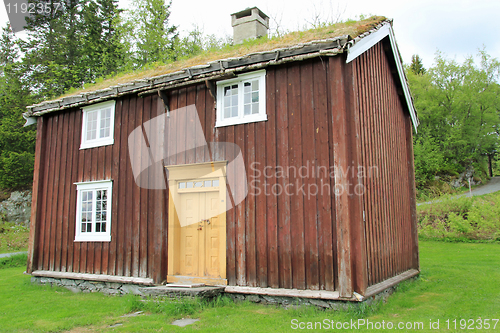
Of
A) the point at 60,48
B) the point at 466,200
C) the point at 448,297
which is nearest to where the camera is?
the point at 448,297

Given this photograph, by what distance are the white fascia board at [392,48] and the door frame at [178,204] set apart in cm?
355

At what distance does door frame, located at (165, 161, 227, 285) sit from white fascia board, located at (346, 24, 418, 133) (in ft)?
11.7

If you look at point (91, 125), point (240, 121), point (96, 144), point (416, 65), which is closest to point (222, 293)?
point (240, 121)

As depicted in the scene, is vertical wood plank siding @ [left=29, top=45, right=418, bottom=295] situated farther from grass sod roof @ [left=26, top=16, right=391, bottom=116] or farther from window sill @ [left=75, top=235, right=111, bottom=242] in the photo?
grass sod roof @ [left=26, top=16, right=391, bottom=116]

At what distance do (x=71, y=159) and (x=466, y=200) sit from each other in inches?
707

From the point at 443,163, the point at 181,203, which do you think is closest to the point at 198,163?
the point at 181,203

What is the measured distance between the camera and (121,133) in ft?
33.3

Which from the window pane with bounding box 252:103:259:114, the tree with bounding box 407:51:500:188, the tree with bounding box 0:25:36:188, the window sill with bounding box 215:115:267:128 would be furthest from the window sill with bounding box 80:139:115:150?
the tree with bounding box 407:51:500:188

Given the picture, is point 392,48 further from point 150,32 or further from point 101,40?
point 101,40

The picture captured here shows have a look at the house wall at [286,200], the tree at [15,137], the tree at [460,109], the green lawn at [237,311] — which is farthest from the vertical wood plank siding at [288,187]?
the tree at [460,109]

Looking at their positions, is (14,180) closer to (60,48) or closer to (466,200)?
(60,48)

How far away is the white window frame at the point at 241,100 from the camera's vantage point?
8070 mm

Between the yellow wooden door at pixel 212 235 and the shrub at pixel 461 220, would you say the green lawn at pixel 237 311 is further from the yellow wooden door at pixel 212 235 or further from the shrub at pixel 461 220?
the shrub at pixel 461 220

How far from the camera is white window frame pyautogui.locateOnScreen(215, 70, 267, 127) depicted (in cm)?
807
